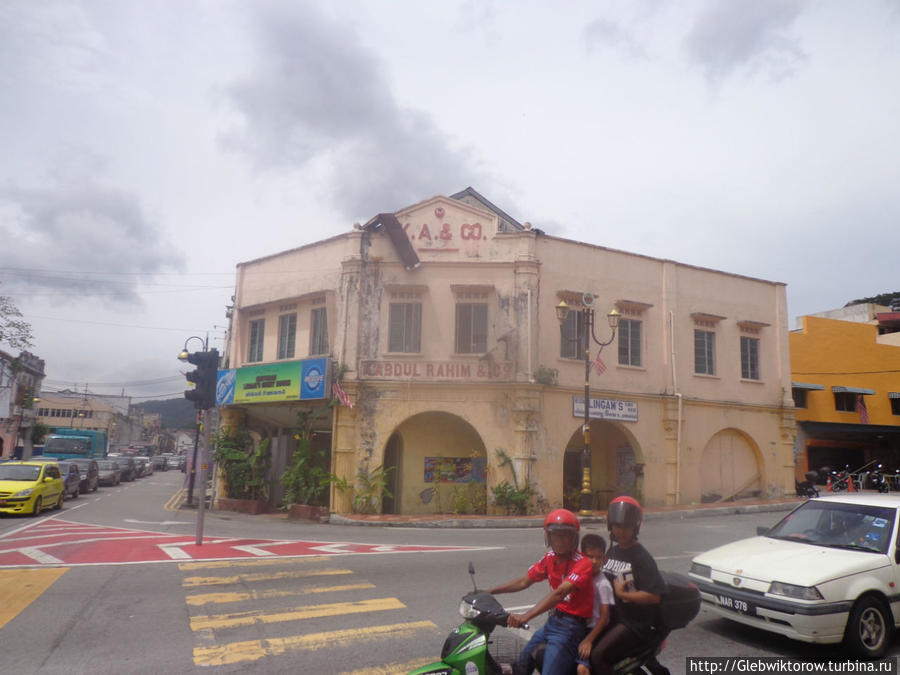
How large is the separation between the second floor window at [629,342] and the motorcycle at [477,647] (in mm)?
19304

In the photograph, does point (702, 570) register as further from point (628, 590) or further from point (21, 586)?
point (21, 586)

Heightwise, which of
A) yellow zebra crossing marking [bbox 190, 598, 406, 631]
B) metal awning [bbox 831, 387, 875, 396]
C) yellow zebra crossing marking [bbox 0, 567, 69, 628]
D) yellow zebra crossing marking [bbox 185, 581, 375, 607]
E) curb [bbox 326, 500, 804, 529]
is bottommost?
curb [bbox 326, 500, 804, 529]

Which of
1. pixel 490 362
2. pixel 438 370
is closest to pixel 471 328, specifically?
pixel 490 362

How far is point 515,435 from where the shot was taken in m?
20.0

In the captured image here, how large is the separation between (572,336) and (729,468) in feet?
28.3

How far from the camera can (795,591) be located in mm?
5934

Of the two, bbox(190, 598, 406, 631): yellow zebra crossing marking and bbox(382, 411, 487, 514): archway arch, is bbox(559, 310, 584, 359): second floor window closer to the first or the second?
bbox(382, 411, 487, 514): archway arch

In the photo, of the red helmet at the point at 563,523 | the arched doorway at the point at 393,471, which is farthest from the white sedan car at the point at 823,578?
the arched doorway at the point at 393,471

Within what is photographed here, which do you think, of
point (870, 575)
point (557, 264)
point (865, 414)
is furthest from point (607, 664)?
point (865, 414)

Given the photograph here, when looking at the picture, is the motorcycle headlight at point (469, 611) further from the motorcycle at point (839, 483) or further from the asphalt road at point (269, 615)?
the motorcycle at point (839, 483)

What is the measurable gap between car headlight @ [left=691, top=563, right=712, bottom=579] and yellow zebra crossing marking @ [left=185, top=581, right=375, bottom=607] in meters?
4.32

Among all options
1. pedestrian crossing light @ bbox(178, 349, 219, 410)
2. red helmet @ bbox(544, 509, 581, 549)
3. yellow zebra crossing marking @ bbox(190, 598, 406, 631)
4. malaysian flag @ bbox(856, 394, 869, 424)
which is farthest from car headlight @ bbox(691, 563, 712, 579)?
malaysian flag @ bbox(856, 394, 869, 424)

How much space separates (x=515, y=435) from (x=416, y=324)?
15.7 ft

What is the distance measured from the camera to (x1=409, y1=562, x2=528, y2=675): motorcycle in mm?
3771
